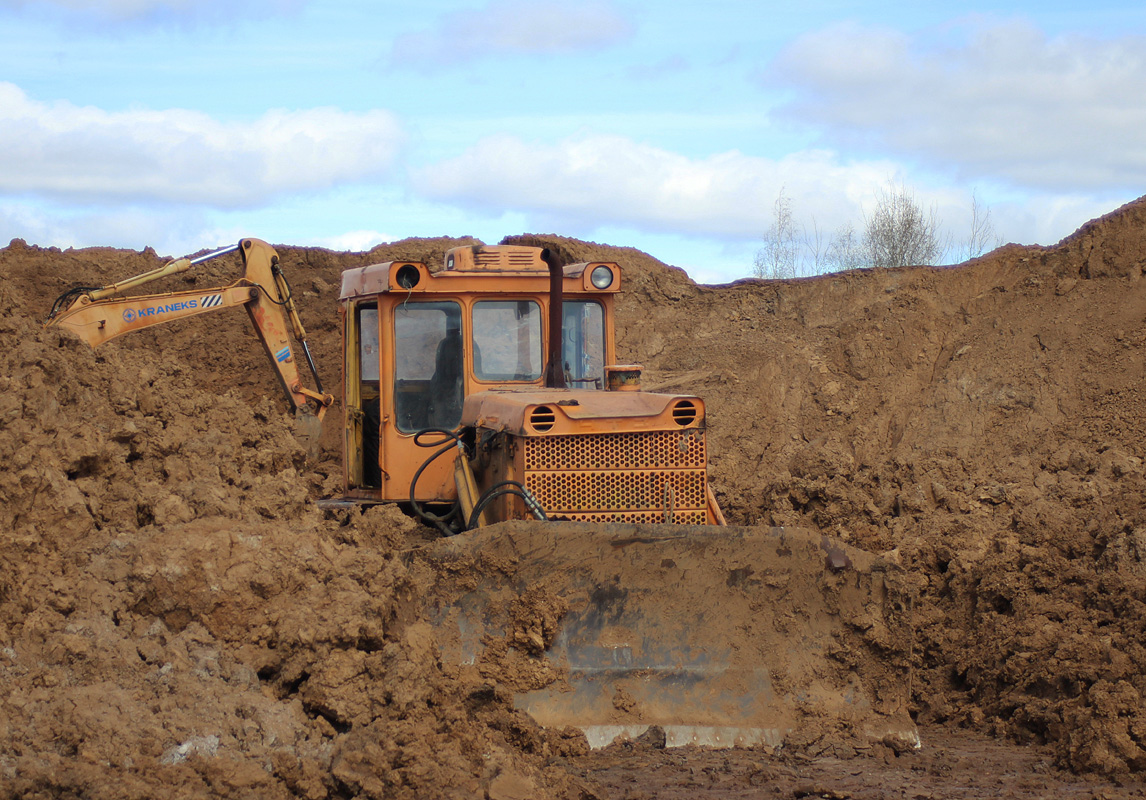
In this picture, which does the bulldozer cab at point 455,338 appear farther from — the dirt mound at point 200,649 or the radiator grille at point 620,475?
the radiator grille at point 620,475

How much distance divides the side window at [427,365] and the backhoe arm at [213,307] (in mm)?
3144

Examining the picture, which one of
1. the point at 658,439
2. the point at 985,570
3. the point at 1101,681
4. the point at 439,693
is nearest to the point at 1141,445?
the point at 985,570

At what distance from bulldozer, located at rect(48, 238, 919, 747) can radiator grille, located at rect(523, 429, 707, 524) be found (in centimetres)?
1

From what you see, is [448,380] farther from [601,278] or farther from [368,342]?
[601,278]

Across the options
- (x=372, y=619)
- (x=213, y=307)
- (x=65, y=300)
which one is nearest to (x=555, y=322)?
(x=372, y=619)

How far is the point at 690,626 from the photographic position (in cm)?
493

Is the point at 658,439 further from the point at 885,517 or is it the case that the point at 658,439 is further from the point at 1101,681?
the point at 885,517

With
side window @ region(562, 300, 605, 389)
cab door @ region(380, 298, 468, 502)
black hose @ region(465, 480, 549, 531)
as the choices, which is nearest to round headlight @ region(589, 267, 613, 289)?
side window @ region(562, 300, 605, 389)

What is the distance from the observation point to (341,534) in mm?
5914

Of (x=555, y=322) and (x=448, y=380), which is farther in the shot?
(x=448, y=380)

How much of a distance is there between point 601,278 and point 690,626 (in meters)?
2.36

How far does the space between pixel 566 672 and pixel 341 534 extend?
1.75 m

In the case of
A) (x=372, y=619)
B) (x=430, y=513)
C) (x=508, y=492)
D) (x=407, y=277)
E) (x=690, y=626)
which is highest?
(x=407, y=277)

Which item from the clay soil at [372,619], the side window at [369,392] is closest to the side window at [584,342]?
the side window at [369,392]
